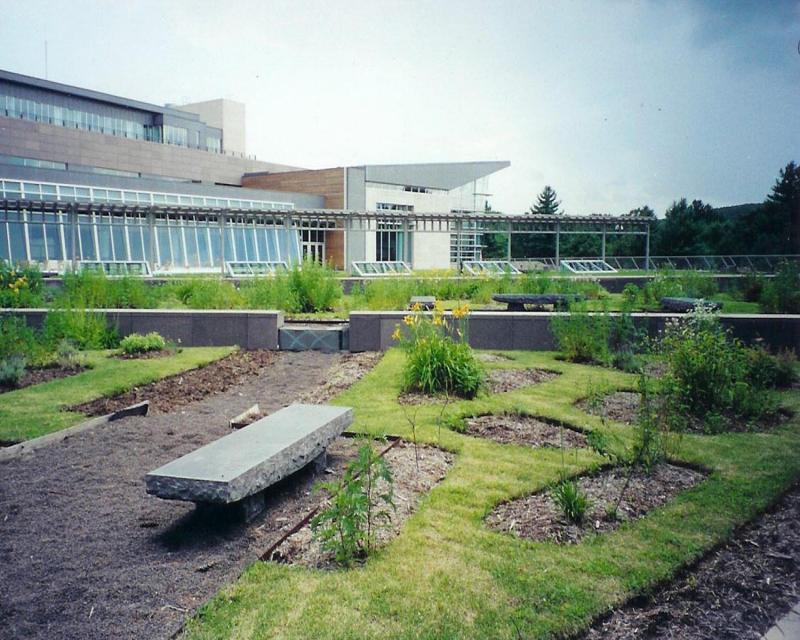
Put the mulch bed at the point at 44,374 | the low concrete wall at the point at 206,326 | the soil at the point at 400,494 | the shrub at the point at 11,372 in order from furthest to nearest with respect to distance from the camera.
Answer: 1. the low concrete wall at the point at 206,326
2. the mulch bed at the point at 44,374
3. the shrub at the point at 11,372
4. the soil at the point at 400,494

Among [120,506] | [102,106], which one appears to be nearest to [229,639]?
[120,506]

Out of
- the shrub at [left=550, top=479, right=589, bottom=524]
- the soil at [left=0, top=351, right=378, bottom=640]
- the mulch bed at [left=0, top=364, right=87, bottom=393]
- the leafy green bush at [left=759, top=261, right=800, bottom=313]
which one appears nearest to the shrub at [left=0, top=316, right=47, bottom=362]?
the mulch bed at [left=0, top=364, right=87, bottom=393]

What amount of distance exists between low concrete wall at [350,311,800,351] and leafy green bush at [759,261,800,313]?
443 cm

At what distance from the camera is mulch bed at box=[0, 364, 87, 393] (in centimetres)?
834

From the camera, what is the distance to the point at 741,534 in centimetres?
414

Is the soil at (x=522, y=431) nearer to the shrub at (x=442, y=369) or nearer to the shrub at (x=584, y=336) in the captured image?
the shrub at (x=442, y=369)

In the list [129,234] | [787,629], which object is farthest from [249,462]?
[129,234]

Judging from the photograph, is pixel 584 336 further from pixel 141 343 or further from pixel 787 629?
pixel 787 629

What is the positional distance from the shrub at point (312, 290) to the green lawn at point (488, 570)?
29.5ft

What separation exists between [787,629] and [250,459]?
298 cm

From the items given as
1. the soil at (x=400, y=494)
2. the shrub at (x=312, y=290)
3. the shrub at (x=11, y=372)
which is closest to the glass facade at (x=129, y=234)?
the shrub at (x=312, y=290)

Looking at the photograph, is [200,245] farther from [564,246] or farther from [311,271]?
[564,246]

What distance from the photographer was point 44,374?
29.5 feet

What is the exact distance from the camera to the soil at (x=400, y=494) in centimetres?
382
